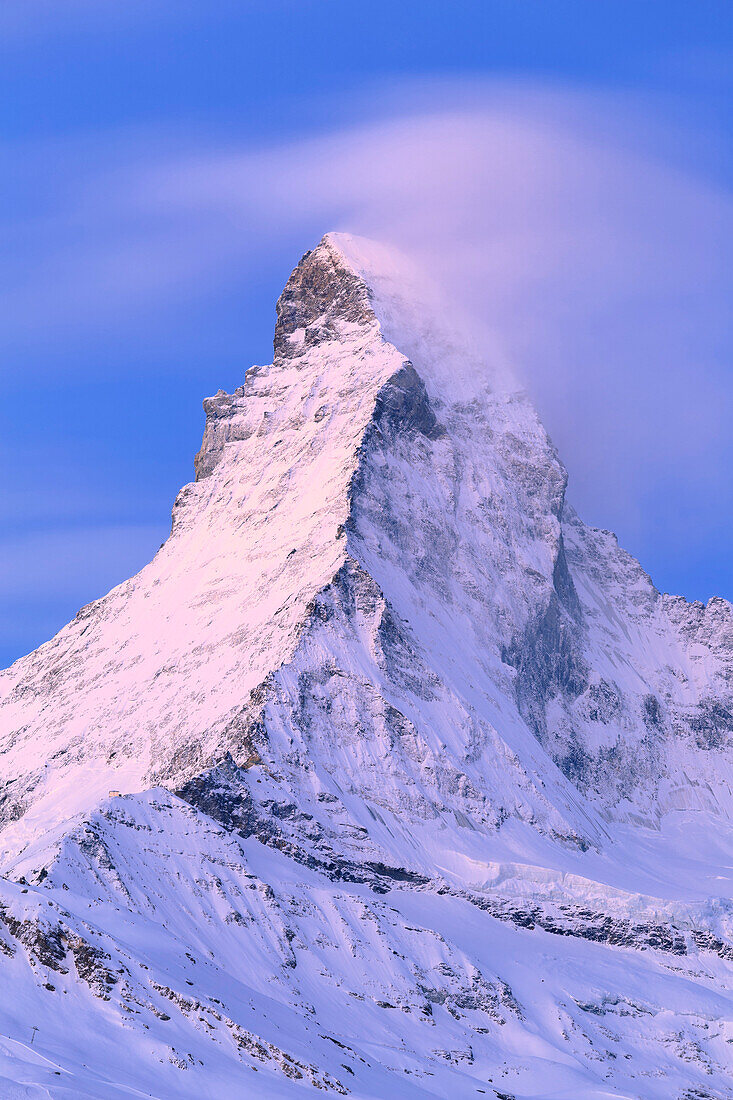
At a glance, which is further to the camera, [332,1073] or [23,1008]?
[332,1073]

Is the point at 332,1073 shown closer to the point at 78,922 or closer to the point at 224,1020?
the point at 224,1020

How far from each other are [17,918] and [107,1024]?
16278mm

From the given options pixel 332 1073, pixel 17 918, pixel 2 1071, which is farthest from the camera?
pixel 332 1073

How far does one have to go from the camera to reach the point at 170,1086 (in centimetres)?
15025

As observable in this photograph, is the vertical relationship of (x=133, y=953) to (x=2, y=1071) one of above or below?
above

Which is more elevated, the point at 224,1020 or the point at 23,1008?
the point at 224,1020

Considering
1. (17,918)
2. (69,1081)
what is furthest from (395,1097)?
(69,1081)

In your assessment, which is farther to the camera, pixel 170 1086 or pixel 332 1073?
pixel 332 1073

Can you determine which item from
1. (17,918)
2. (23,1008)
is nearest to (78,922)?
(17,918)

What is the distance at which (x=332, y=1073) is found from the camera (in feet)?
604

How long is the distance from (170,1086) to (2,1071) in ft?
96.2

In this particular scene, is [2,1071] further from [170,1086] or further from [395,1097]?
[395,1097]

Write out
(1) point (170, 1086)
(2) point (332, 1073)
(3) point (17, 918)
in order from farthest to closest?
(2) point (332, 1073)
(3) point (17, 918)
(1) point (170, 1086)

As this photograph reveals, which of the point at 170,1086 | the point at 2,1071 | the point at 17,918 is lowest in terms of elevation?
the point at 2,1071
